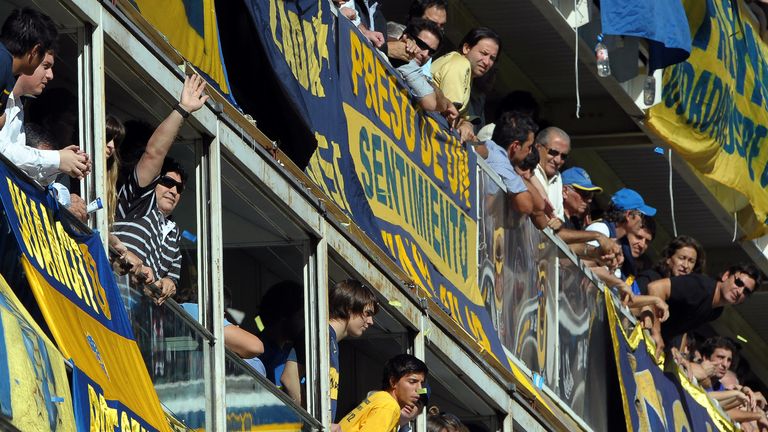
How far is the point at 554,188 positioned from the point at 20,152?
8179mm

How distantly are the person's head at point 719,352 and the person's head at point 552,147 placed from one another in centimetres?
533

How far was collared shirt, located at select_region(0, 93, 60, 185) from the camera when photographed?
291 inches

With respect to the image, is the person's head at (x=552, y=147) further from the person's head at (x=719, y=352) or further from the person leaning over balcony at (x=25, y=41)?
the person leaning over balcony at (x=25, y=41)

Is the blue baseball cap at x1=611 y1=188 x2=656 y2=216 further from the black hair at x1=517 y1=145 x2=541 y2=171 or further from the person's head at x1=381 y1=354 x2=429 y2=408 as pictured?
the person's head at x1=381 y1=354 x2=429 y2=408

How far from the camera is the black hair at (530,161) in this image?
1428 cm

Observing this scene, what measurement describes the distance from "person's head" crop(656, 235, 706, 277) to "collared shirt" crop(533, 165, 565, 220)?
2.06 meters

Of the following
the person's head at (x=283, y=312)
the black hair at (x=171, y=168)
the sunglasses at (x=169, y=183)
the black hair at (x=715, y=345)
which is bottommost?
the black hair at (x=715, y=345)

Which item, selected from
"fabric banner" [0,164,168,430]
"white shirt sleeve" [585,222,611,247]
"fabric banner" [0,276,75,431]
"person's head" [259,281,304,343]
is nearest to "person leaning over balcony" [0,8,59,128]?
"fabric banner" [0,164,168,430]

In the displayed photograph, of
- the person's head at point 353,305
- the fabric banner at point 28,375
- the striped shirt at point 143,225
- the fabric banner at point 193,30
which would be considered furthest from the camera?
the person's head at point 353,305

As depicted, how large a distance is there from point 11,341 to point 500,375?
22.8 ft

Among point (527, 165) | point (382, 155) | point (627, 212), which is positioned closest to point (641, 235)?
point (627, 212)

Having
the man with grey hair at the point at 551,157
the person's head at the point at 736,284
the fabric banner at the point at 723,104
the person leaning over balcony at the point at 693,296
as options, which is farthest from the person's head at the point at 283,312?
the fabric banner at the point at 723,104

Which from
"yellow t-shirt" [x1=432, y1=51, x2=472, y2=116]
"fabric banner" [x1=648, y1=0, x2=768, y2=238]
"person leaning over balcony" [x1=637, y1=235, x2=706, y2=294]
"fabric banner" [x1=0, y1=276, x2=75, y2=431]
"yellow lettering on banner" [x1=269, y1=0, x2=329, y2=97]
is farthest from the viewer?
"fabric banner" [x1=648, y1=0, x2=768, y2=238]

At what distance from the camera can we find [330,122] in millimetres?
11352
